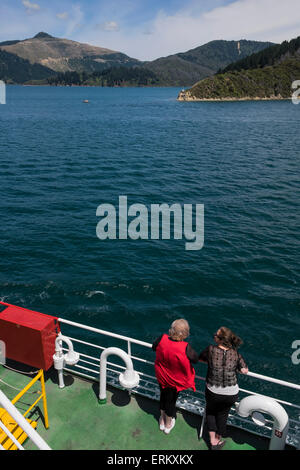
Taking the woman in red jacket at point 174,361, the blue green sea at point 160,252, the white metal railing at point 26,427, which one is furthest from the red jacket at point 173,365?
the blue green sea at point 160,252

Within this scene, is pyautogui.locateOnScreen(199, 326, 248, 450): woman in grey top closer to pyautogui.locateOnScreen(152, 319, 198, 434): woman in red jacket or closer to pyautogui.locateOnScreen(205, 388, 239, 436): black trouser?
A: pyautogui.locateOnScreen(205, 388, 239, 436): black trouser

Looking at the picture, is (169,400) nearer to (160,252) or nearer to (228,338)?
(228,338)

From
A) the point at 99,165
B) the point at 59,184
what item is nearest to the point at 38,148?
the point at 99,165

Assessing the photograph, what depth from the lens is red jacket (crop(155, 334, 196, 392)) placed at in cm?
559

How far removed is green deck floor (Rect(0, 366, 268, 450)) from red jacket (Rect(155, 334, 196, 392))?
4.54 ft

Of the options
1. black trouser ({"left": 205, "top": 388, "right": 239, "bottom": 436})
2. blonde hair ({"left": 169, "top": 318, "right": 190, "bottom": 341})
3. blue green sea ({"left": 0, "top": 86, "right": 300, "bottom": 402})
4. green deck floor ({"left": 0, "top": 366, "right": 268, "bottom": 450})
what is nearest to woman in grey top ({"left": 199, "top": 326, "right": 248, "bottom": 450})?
black trouser ({"left": 205, "top": 388, "right": 239, "bottom": 436})

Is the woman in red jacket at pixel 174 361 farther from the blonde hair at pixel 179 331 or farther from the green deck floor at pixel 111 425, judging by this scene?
the green deck floor at pixel 111 425

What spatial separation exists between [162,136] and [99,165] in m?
28.7

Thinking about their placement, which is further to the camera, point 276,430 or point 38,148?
point 38,148

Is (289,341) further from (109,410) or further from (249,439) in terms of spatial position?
(109,410)

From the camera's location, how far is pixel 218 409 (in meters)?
5.91

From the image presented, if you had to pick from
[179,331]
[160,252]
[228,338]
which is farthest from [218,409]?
[160,252]

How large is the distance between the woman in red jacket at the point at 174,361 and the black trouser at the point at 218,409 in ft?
1.49

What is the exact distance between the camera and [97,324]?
16.4 metres
